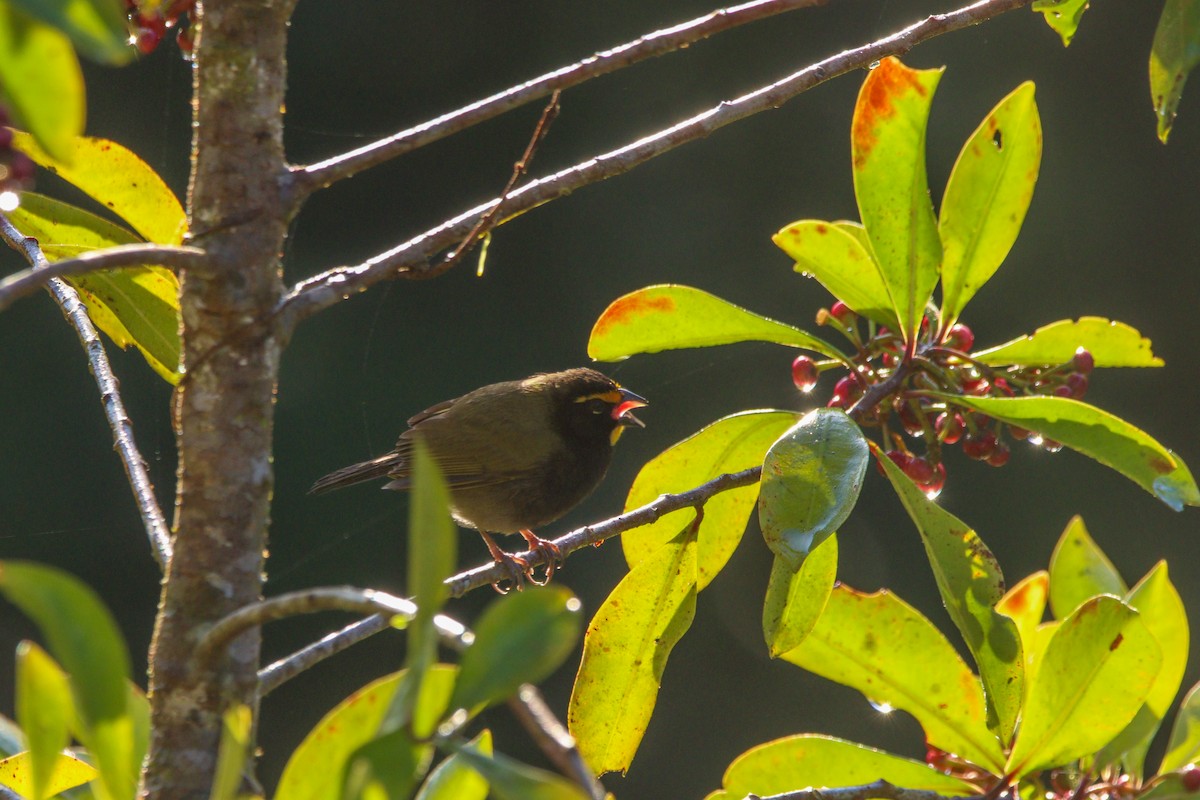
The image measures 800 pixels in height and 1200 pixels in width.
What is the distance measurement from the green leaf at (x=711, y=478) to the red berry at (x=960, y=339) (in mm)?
314

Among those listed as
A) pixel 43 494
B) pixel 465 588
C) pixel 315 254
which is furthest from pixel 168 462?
pixel 465 588

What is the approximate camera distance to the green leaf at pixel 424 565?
2.18ft

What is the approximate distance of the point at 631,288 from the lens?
231 inches

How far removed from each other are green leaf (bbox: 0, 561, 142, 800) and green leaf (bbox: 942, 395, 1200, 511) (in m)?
1.13

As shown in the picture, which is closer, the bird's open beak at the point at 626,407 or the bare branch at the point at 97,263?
the bare branch at the point at 97,263

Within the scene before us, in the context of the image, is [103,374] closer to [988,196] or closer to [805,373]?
[805,373]

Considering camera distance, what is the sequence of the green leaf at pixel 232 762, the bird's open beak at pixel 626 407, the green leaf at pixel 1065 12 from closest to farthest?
the green leaf at pixel 232 762
the green leaf at pixel 1065 12
the bird's open beak at pixel 626 407

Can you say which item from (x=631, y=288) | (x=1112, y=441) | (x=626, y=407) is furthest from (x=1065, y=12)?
A: (x=631, y=288)

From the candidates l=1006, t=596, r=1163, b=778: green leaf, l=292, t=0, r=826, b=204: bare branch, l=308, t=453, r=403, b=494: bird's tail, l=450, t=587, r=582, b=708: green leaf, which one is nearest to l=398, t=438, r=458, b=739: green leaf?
l=450, t=587, r=582, b=708: green leaf

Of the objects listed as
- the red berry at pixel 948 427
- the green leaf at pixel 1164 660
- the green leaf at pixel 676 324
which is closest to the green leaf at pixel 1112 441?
the green leaf at pixel 1164 660

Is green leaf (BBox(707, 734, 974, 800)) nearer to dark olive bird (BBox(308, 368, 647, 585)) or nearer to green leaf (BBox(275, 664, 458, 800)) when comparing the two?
green leaf (BBox(275, 664, 458, 800))

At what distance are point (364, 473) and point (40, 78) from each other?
8.52ft

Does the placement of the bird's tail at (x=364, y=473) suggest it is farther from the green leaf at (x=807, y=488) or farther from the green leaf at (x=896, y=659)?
the green leaf at (x=807, y=488)

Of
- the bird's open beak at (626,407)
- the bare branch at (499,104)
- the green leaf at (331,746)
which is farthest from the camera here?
the bird's open beak at (626,407)
